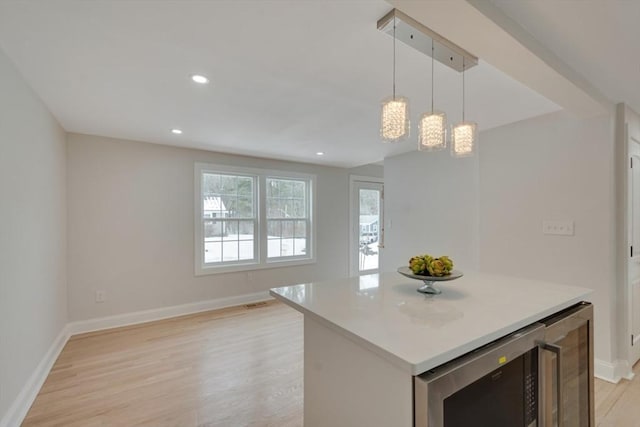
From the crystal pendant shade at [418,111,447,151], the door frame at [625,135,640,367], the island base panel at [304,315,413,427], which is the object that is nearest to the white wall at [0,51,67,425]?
the island base panel at [304,315,413,427]

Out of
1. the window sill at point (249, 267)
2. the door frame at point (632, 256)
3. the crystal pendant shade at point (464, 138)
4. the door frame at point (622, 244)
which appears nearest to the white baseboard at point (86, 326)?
the window sill at point (249, 267)

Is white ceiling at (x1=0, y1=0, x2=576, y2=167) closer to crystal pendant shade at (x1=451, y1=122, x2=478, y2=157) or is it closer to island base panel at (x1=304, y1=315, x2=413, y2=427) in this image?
crystal pendant shade at (x1=451, y1=122, x2=478, y2=157)

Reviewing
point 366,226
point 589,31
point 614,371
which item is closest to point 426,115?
point 589,31

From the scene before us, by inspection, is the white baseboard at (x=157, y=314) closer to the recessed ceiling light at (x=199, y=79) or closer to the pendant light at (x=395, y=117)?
the recessed ceiling light at (x=199, y=79)

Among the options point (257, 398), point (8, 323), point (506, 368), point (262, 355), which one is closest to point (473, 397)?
point (506, 368)

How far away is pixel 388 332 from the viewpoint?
108 centimetres

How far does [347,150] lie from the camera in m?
4.16

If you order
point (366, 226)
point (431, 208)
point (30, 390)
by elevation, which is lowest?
point (30, 390)

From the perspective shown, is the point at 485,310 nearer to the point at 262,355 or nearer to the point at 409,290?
the point at 409,290

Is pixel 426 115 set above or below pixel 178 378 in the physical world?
above

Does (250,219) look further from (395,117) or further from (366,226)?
(395,117)

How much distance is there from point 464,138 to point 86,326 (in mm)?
4277

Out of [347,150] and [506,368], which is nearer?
[506,368]

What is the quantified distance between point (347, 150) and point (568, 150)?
2396 millimetres
